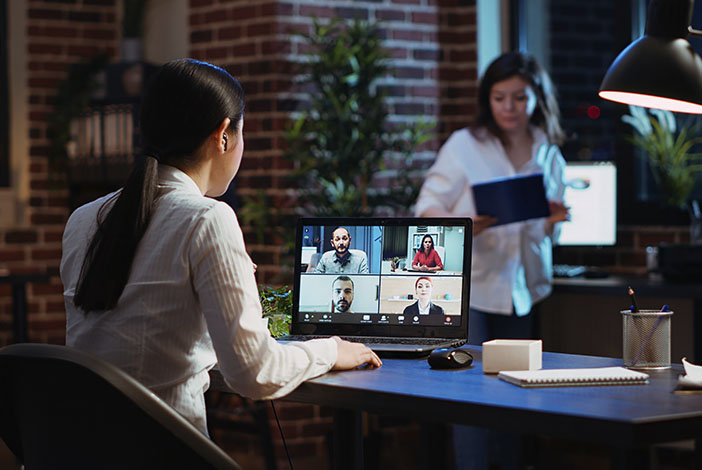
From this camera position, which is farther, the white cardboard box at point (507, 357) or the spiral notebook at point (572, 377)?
the white cardboard box at point (507, 357)

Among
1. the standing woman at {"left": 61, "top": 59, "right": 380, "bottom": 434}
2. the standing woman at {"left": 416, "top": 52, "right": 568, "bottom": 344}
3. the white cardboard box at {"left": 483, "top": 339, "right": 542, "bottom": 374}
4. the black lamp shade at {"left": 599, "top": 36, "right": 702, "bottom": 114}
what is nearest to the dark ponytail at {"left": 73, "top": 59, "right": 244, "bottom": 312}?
the standing woman at {"left": 61, "top": 59, "right": 380, "bottom": 434}

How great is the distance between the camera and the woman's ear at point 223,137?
187cm

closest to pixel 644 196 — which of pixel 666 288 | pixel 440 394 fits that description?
pixel 666 288

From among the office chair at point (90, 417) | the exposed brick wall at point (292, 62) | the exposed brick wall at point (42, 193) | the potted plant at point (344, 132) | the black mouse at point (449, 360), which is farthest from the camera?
the exposed brick wall at point (42, 193)

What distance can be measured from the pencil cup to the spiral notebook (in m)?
0.13

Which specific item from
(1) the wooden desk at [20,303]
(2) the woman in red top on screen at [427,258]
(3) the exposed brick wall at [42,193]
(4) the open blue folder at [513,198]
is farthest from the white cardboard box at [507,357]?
(3) the exposed brick wall at [42,193]

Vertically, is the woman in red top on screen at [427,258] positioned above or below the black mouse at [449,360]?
above

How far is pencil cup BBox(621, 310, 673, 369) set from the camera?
6.56 ft

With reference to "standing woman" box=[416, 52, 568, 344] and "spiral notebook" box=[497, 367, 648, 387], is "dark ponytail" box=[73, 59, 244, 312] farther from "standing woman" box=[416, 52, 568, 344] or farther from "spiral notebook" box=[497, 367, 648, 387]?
"standing woman" box=[416, 52, 568, 344]

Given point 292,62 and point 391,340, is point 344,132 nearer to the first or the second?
point 292,62

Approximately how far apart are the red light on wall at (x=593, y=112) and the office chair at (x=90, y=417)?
316cm

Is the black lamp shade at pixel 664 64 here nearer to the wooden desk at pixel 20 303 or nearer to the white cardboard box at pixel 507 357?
the white cardboard box at pixel 507 357

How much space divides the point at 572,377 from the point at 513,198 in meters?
1.56

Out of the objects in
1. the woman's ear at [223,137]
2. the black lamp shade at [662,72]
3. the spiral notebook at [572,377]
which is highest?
the black lamp shade at [662,72]
